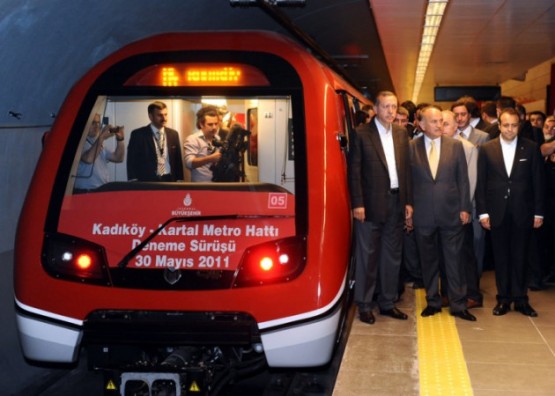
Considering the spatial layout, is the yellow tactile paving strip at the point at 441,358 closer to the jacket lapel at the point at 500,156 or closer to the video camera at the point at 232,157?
the jacket lapel at the point at 500,156

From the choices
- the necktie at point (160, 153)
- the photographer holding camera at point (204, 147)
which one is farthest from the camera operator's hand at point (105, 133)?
the photographer holding camera at point (204, 147)

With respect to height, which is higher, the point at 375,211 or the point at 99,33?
the point at 99,33

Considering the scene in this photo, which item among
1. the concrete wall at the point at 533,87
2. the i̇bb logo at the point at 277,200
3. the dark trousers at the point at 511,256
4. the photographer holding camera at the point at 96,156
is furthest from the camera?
the concrete wall at the point at 533,87

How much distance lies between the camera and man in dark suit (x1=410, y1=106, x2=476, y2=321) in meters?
7.17

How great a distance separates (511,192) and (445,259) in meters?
0.80

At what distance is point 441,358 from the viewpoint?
616cm

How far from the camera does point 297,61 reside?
18.0ft

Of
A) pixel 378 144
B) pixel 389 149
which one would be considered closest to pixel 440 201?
pixel 389 149

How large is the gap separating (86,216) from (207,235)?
77 cm

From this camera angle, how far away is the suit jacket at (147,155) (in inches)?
216

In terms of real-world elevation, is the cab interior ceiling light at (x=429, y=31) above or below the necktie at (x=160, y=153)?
above

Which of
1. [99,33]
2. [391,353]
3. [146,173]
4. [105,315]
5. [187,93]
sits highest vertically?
[99,33]

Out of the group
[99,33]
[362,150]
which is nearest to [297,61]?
[362,150]

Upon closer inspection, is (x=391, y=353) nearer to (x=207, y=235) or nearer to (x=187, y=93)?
(x=207, y=235)
